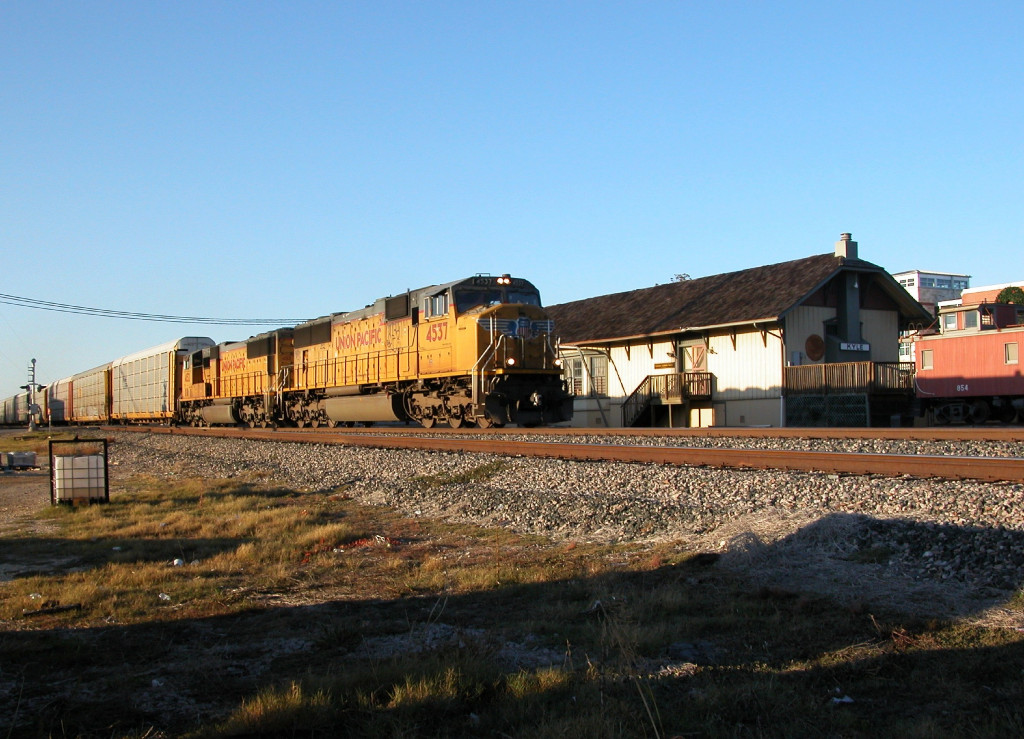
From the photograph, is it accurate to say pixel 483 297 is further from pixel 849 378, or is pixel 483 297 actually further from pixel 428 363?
pixel 849 378

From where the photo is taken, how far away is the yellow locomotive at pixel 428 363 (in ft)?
64.4

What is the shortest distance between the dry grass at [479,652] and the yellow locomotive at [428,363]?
468 inches

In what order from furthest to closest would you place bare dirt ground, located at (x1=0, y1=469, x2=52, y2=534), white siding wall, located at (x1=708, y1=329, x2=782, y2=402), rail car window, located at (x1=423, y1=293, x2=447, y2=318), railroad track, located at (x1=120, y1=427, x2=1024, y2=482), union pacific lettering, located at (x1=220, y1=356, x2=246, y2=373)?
union pacific lettering, located at (x1=220, y1=356, x2=246, y2=373) < white siding wall, located at (x1=708, y1=329, x2=782, y2=402) < rail car window, located at (x1=423, y1=293, x2=447, y2=318) < bare dirt ground, located at (x1=0, y1=469, x2=52, y2=534) < railroad track, located at (x1=120, y1=427, x2=1024, y2=482)

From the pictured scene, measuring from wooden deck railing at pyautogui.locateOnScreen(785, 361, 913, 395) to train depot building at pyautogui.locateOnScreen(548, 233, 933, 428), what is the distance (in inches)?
1.2

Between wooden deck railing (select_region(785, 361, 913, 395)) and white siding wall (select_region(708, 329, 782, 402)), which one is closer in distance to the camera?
wooden deck railing (select_region(785, 361, 913, 395))

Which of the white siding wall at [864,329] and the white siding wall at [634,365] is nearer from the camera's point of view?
the white siding wall at [864,329]

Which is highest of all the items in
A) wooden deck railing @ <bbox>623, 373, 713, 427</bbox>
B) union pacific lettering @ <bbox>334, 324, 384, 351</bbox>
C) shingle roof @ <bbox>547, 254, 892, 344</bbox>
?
shingle roof @ <bbox>547, 254, 892, 344</bbox>

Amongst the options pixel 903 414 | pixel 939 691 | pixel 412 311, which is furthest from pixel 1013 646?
pixel 903 414

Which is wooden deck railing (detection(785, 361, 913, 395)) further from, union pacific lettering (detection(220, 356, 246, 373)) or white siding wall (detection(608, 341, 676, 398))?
union pacific lettering (detection(220, 356, 246, 373))

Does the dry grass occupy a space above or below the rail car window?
below

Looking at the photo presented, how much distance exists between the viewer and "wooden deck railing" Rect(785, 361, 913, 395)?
24734mm

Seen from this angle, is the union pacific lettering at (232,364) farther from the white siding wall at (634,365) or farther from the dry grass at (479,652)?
the dry grass at (479,652)

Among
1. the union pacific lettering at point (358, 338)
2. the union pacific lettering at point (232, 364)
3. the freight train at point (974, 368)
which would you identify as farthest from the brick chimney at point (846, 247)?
the union pacific lettering at point (232, 364)

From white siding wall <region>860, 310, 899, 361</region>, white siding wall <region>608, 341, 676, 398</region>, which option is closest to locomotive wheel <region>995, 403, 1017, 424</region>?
white siding wall <region>860, 310, 899, 361</region>
